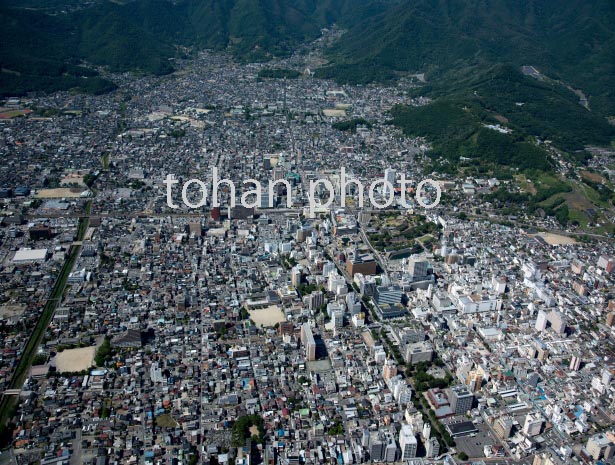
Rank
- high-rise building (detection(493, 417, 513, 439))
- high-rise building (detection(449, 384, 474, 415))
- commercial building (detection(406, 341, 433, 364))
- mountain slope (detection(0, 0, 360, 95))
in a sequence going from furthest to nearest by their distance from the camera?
1. mountain slope (detection(0, 0, 360, 95))
2. commercial building (detection(406, 341, 433, 364))
3. high-rise building (detection(449, 384, 474, 415))
4. high-rise building (detection(493, 417, 513, 439))

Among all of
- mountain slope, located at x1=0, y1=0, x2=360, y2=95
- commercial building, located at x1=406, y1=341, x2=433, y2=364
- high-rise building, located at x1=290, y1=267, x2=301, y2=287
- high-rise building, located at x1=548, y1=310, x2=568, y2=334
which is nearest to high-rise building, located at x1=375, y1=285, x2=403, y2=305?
commercial building, located at x1=406, y1=341, x2=433, y2=364

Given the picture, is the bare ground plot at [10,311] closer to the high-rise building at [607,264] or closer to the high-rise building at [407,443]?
the high-rise building at [407,443]

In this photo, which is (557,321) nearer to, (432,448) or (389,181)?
(432,448)

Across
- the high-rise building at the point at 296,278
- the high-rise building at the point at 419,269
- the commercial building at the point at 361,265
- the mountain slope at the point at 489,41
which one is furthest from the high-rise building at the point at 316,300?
the mountain slope at the point at 489,41

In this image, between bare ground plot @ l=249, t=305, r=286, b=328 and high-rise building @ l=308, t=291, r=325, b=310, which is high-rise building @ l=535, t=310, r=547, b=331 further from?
bare ground plot @ l=249, t=305, r=286, b=328

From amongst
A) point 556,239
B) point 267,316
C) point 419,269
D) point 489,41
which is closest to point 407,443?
point 267,316

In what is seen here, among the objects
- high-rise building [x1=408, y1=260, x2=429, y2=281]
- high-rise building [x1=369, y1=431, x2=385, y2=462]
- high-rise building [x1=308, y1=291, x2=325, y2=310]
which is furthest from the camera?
high-rise building [x1=408, y1=260, x2=429, y2=281]
